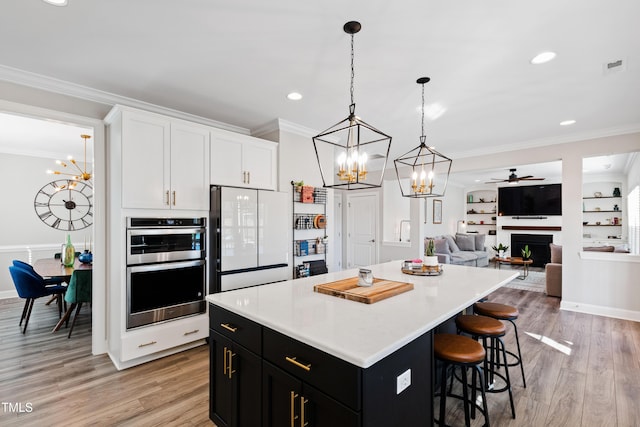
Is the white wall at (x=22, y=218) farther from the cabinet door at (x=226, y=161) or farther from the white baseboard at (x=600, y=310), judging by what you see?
the white baseboard at (x=600, y=310)

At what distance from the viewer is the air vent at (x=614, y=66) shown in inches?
97.2

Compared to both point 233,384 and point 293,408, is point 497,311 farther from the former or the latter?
point 233,384

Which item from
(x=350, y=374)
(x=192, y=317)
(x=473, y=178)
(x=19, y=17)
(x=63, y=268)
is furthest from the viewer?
(x=473, y=178)

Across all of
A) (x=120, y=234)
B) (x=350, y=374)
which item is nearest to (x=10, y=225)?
(x=120, y=234)

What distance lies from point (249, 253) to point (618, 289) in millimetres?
5087

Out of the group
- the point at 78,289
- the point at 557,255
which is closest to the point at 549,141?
the point at 557,255

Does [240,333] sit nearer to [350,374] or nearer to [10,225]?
[350,374]

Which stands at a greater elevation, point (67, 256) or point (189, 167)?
point (189, 167)

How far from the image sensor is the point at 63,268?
397 cm

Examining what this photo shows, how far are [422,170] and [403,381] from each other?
6.66 feet

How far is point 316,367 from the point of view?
1.26 meters

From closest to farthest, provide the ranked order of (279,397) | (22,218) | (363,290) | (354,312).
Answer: (279,397) → (354,312) → (363,290) → (22,218)

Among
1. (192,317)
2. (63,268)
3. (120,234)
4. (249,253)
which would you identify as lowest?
(192,317)

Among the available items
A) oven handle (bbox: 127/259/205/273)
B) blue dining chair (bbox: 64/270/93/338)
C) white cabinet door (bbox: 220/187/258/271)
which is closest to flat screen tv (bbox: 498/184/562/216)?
white cabinet door (bbox: 220/187/258/271)
